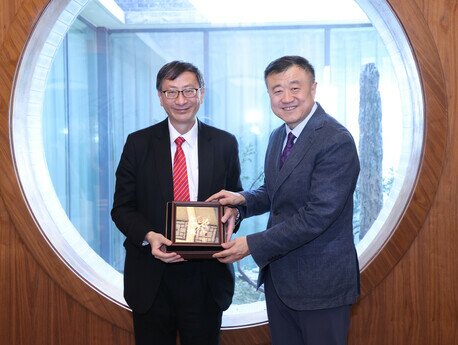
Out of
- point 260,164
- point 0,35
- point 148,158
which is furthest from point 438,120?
point 0,35

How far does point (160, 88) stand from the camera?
6.23 ft

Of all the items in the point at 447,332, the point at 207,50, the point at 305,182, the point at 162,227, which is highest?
the point at 207,50

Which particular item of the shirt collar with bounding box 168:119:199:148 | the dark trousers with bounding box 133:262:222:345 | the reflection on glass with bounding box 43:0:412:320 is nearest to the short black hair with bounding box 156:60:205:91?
the shirt collar with bounding box 168:119:199:148

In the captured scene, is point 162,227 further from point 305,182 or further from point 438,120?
point 438,120

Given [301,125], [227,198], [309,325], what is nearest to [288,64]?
[301,125]

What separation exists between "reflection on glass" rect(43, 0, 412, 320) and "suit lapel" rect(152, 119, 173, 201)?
4.61 ft

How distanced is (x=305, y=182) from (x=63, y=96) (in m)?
2.71

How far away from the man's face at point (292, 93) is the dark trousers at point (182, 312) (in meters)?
0.64

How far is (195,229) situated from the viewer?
1777mm

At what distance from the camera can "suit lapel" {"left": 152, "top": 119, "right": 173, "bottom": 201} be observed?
1.91 metres

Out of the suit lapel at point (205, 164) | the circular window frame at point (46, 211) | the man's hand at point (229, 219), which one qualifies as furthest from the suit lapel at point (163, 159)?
the circular window frame at point (46, 211)

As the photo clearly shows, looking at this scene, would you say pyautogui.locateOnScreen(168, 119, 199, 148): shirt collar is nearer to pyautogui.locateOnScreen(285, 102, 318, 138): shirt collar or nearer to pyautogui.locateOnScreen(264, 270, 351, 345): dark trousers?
pyautogui.locateOnScreen(285, 102, 318, 138): shirt collar

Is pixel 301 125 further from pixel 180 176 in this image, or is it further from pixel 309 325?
pixel 309 325

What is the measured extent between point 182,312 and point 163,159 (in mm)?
546
